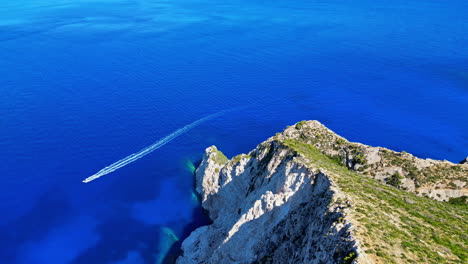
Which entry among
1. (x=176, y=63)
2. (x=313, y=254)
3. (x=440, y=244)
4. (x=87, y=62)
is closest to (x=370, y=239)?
(x=313, y=254)

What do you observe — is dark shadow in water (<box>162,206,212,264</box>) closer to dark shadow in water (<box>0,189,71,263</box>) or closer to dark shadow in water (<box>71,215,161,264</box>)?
dark shadow in water (<box>71,215,161,264</box>)

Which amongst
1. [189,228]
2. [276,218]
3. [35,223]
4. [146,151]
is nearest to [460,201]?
[276,218]

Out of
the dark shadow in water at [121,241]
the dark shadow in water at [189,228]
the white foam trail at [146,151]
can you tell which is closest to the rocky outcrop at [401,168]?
the dark shadow in water at [189,228]

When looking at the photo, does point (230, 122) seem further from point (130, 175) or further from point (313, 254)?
point (313, 254)

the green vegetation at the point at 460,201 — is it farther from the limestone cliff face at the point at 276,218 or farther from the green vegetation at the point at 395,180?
the limestone cliff face at the point at 276,218

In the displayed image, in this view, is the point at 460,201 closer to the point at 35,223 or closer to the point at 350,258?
the point at 350,258

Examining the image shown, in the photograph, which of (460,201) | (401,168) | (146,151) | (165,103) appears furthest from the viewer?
(165,103)
